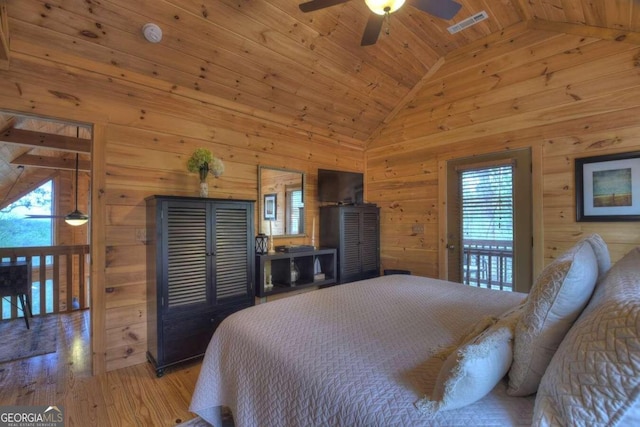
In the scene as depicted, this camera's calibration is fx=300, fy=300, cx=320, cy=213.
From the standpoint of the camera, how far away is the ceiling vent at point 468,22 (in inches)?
118

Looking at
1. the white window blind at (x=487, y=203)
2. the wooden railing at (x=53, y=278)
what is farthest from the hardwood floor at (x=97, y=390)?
the white window blind at (x=487, y=203)

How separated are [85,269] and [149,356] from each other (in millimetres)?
2489

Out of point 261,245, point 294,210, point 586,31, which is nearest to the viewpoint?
point 586,31

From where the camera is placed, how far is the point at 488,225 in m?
3.36

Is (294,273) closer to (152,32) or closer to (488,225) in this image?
(488,225)

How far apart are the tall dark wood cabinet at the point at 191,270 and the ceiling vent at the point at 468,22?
9.21 ft

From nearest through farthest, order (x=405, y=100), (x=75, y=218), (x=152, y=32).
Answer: (x=152, y=32)
(x=405, y=100)
(x=75, y=218)

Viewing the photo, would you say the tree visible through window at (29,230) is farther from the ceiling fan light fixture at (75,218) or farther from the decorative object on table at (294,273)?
the decorative object on table at (294,273)

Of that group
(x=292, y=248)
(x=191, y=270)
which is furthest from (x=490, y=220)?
(x=191, y=270)

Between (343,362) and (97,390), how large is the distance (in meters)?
2.19

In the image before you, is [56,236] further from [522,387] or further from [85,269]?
[522,387]

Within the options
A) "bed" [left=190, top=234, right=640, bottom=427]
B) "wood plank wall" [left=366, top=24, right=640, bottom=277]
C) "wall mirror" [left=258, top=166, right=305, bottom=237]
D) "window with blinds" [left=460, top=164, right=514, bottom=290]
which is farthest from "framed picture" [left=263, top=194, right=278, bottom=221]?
"window with blinds" [left=460, top=164, right=514, bottom=290]

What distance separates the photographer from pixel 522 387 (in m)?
0.93

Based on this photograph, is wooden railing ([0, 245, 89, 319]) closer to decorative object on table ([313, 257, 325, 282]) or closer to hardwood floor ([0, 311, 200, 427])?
hardwood floor ([0, 311, 200, 427])
